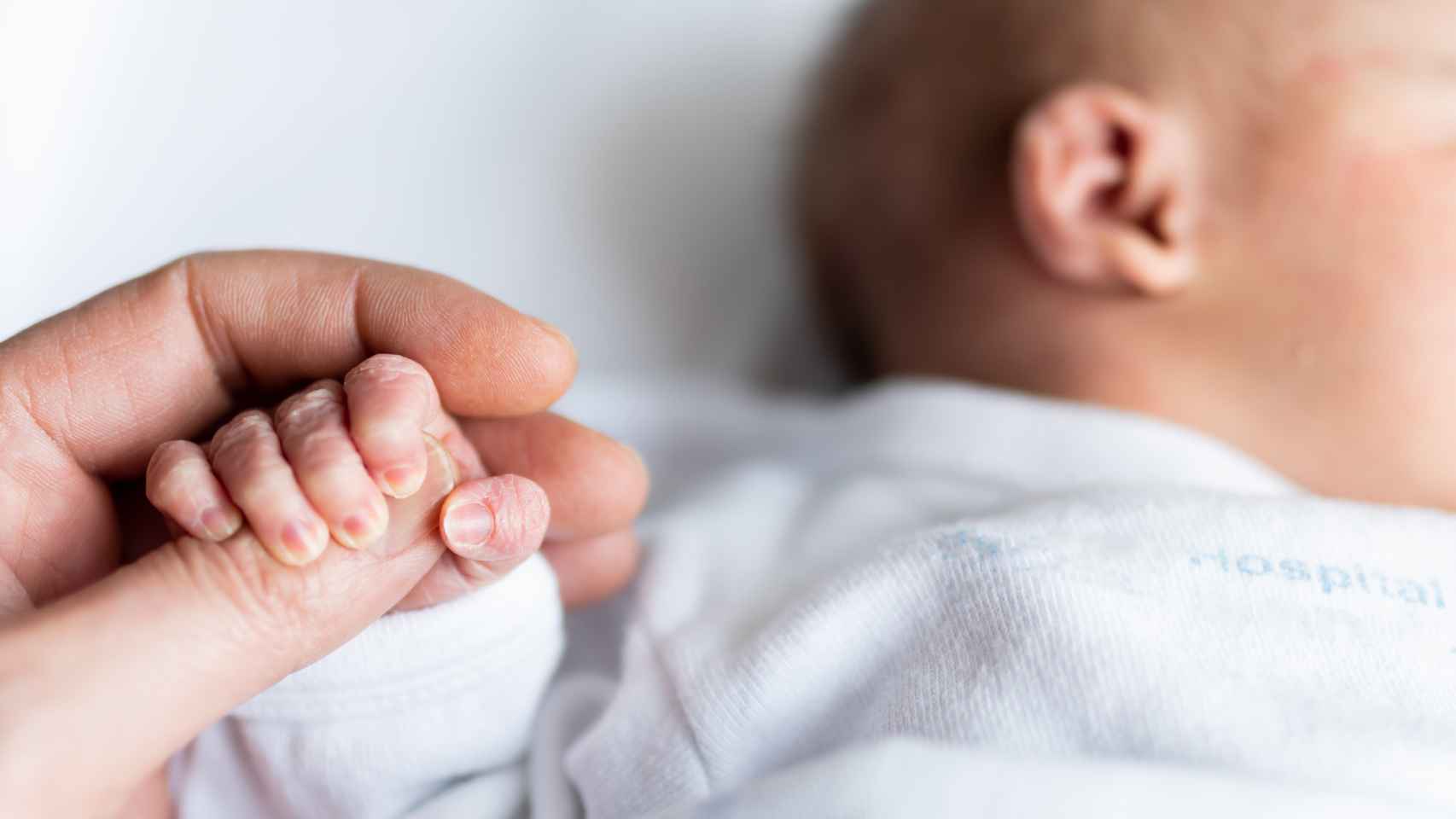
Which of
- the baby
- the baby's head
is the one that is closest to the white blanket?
the baby

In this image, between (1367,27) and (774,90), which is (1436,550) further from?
(774,90)

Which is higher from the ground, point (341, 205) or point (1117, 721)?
point (341, 205)

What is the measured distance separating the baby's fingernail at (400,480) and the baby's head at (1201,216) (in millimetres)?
621

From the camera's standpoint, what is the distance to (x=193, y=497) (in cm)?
53

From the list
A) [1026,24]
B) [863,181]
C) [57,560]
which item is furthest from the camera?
[863,181]

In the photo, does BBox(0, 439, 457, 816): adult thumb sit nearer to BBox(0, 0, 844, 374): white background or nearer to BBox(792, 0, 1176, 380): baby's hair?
BBox(0, 0, 844, 374): white background

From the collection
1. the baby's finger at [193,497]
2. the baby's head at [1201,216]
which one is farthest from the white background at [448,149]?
the baby's finger at [193,497]

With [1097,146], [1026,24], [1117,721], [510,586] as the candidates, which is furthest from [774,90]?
[1117,721]

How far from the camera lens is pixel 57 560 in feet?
2.02

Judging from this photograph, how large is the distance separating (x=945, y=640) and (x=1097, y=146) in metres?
0.49

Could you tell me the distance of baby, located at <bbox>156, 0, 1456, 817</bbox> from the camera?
1.98 ft

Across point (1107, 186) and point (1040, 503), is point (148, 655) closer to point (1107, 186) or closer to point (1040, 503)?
point (1040, 503)

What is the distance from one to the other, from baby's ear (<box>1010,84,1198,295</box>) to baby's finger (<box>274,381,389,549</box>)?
25.1 inches

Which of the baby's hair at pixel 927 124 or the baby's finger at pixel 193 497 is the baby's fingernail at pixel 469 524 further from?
the baby's hair at pixel 927 124
